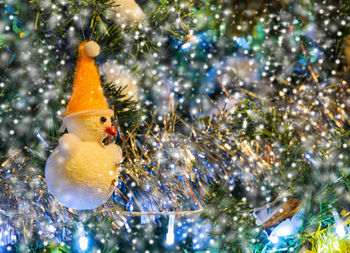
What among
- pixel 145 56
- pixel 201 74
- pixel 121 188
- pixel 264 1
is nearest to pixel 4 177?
pixel 121 188

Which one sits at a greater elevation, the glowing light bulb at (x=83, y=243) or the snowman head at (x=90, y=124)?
the snowman head at (x=90, y=124)

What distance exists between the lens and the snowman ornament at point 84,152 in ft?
1.35

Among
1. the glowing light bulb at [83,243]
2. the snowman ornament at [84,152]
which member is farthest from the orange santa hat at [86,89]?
the glowing light bulb at [83,243]

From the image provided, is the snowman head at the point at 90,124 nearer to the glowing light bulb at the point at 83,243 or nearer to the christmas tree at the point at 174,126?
the christmas tree at the point at 174,126

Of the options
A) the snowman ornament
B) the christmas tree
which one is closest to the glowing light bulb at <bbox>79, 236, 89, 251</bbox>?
the christmas tree

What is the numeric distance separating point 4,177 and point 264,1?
2.05ft

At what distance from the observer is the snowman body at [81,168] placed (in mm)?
409

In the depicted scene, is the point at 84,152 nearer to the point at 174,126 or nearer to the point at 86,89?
the point at 86,89

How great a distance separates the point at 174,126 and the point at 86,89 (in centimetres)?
20

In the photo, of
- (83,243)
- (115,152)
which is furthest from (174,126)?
(83,243)

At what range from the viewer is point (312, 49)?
29.8 inches

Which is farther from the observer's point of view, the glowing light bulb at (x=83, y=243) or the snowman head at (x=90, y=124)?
the glowing light bulb at (x=83, y=243)

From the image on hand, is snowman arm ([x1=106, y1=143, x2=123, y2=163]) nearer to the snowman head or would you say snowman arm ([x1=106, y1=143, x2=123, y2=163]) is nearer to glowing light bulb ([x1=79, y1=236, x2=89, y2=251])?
the snowman head

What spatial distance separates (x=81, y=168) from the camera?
41cm
